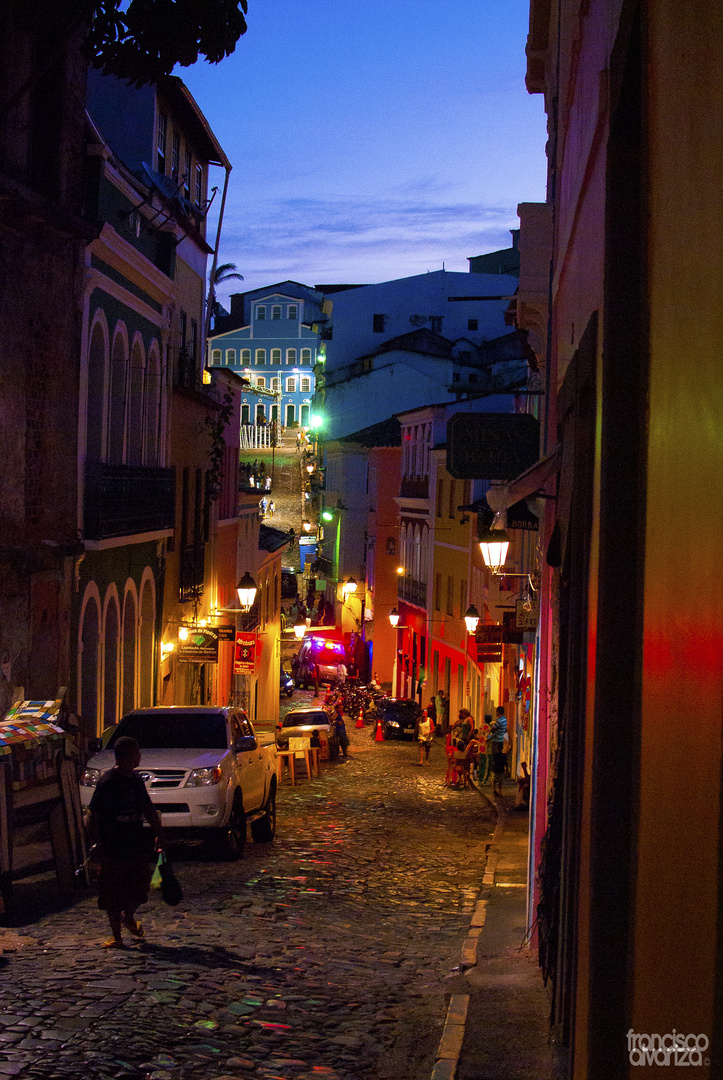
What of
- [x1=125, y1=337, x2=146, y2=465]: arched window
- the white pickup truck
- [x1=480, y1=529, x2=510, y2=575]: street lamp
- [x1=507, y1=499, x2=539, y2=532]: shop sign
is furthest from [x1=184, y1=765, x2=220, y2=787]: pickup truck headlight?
[x1=125, y1=337, x2=146, y2=465]: arched window

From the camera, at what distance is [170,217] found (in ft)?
72.9

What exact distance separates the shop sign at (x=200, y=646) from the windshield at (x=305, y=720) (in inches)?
257

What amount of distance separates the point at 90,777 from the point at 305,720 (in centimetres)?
1792

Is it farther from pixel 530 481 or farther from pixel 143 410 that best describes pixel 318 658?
pixel 530 481

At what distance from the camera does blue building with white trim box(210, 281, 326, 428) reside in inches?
4158

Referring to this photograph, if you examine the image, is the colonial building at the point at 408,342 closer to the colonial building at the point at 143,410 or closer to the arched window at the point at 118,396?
the colonial building at the point at 143,410

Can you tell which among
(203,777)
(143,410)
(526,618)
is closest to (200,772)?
(203,777)

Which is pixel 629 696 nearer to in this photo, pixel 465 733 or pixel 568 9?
pixel 568 9

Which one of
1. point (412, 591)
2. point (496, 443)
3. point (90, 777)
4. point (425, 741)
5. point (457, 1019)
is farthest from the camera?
point (412, 591)

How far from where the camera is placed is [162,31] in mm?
14672

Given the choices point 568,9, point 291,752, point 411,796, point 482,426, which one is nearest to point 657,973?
point 568,9

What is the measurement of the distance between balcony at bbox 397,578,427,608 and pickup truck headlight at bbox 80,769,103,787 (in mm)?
35160

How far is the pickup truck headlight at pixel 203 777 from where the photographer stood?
13.2m

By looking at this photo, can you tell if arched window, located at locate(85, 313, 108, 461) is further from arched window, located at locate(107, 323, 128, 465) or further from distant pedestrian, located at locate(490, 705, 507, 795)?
distant pedestrian, located at locate(490, 705, 507, 795)
